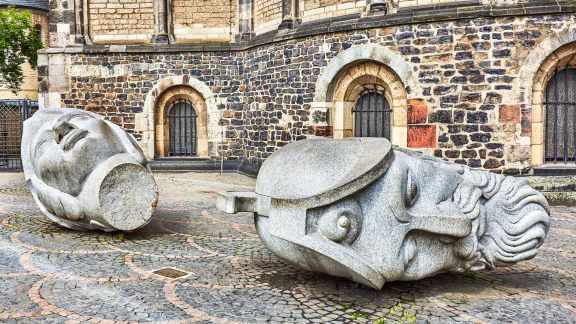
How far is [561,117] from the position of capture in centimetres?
957

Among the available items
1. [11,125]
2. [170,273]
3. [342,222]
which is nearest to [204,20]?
[11,125]

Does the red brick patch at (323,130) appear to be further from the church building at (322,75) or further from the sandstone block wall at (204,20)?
the sandstone block wall at (204,20)

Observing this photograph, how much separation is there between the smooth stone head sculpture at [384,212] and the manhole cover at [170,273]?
886 mm

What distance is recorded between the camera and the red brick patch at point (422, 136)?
32.2 feet

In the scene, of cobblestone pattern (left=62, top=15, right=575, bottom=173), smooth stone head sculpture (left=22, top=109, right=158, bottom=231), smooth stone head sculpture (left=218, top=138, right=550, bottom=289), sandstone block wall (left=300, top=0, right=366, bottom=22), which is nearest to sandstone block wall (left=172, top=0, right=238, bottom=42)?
cobblestone pattern (left=62, top=15, right=575, bottom=173)

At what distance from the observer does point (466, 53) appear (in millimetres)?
9453

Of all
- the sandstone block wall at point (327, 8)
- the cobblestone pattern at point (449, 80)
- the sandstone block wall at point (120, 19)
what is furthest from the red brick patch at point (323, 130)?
the sandstone block wall at point (120, 19)

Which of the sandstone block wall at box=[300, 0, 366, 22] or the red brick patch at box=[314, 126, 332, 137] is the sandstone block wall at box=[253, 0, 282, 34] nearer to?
the sandstone block wall at box=[300, 0, 366, 22]

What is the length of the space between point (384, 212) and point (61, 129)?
4.41m

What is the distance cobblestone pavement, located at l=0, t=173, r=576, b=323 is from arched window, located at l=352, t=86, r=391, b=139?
5.18 meters

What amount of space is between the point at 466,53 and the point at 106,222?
22.8 feet

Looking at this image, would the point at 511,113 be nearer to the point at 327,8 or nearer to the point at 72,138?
the point at 327,8

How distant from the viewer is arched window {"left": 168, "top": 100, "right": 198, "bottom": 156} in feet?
50.7

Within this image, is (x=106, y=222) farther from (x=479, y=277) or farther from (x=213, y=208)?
(x=479, y=277)
